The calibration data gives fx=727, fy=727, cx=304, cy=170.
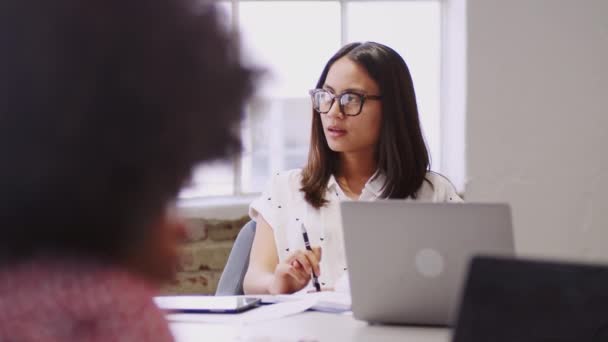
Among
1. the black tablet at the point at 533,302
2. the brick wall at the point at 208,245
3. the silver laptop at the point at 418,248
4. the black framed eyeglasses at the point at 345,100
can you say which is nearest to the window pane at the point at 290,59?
Result: the brick wall at the point at 208,245

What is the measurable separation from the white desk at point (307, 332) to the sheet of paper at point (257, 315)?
3 centimetres

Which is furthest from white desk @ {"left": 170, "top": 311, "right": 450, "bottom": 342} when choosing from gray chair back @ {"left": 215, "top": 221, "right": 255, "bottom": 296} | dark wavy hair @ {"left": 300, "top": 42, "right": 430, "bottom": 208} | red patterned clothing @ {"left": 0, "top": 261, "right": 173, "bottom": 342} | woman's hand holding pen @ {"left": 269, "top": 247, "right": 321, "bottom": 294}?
red patterned clothing @ {"left": 0, "top": 261, "right": 173, "bottom": 342}

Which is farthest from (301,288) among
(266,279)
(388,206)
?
(388,206)

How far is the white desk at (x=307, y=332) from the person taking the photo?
142cm

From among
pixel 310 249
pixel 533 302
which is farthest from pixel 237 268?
pixel 533 302

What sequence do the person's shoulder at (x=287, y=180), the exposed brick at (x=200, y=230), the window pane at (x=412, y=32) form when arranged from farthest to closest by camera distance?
the window pane at (x=412, y=32) < the exposed brick at (x=200, y=230) < the person's shoulder at (x=287, y=180)

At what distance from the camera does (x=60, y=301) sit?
478 millimetres

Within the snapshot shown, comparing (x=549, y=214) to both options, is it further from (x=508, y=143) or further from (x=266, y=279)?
(x=266, y=279)

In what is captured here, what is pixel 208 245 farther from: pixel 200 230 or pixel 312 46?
pixel 312 46

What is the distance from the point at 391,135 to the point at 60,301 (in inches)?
75.2

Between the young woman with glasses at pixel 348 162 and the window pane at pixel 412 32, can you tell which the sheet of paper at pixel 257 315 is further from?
the window pane at pixel 412 32

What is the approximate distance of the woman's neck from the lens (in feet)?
7.86

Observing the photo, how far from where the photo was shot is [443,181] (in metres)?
2.39

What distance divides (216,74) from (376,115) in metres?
1.85
